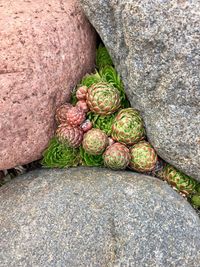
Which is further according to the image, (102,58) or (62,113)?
(102,58)

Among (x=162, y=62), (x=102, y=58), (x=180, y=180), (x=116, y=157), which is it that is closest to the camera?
(x=162, y=62)

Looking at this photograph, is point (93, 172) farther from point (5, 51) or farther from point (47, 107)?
point (5, 51)

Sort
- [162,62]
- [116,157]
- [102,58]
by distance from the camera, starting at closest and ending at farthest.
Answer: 1. [162,62]
2. [116,157]
3. [102,58]

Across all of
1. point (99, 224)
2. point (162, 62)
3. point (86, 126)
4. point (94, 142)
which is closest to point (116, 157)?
point (94, 142)

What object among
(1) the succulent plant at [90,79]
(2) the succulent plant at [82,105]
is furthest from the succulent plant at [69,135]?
(1) the succulent plant at [90,79]

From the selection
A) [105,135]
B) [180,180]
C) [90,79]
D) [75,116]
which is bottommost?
[180,180]

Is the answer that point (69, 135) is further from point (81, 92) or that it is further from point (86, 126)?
point (81, 92)

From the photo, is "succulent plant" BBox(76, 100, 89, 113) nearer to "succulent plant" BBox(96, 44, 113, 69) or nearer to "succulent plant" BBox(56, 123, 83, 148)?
"succulent plant" BBox(56, 123, 83, 148)

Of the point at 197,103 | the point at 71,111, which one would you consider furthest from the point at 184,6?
the point at 71,111

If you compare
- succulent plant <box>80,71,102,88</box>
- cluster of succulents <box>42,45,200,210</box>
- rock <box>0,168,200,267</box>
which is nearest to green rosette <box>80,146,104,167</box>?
cluster of succulents <box>42,45,200,210</box>

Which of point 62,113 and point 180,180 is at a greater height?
point 62,113

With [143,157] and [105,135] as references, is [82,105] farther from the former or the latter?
[143,157]
